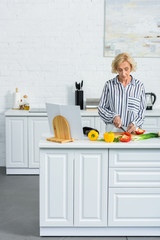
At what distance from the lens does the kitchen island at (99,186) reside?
321 centimetres

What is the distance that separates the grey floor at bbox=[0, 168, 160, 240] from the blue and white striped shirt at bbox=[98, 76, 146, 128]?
45.2 inches

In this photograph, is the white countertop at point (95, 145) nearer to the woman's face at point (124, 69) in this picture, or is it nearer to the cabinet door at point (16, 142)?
the woman's face at point (124, 69)

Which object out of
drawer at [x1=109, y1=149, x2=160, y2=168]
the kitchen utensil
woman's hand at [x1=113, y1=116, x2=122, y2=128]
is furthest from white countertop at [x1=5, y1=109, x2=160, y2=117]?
drawer at [x1=109, y1=149, x2=160, y2=168]

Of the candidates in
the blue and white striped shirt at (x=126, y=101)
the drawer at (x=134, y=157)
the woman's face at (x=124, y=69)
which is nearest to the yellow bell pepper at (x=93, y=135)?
the drawer at (x=134, y=157)

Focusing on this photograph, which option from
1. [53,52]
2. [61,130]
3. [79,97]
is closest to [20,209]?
[61,130]

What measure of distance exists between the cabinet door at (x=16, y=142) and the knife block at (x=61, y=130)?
6.22 ft

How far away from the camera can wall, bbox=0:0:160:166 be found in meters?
5.42

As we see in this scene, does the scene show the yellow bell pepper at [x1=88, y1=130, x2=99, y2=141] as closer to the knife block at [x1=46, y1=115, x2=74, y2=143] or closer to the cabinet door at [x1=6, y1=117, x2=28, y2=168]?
the knife block at [x1=46, y1=115, x2=74, y2=143]

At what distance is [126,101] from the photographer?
12.2 feet

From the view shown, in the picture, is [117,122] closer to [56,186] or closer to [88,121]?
[56,186]

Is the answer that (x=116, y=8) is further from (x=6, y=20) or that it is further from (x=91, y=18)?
(x=6, y=20)

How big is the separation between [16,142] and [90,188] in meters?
2.19

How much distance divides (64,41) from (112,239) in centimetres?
315

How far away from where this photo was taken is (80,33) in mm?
5477
